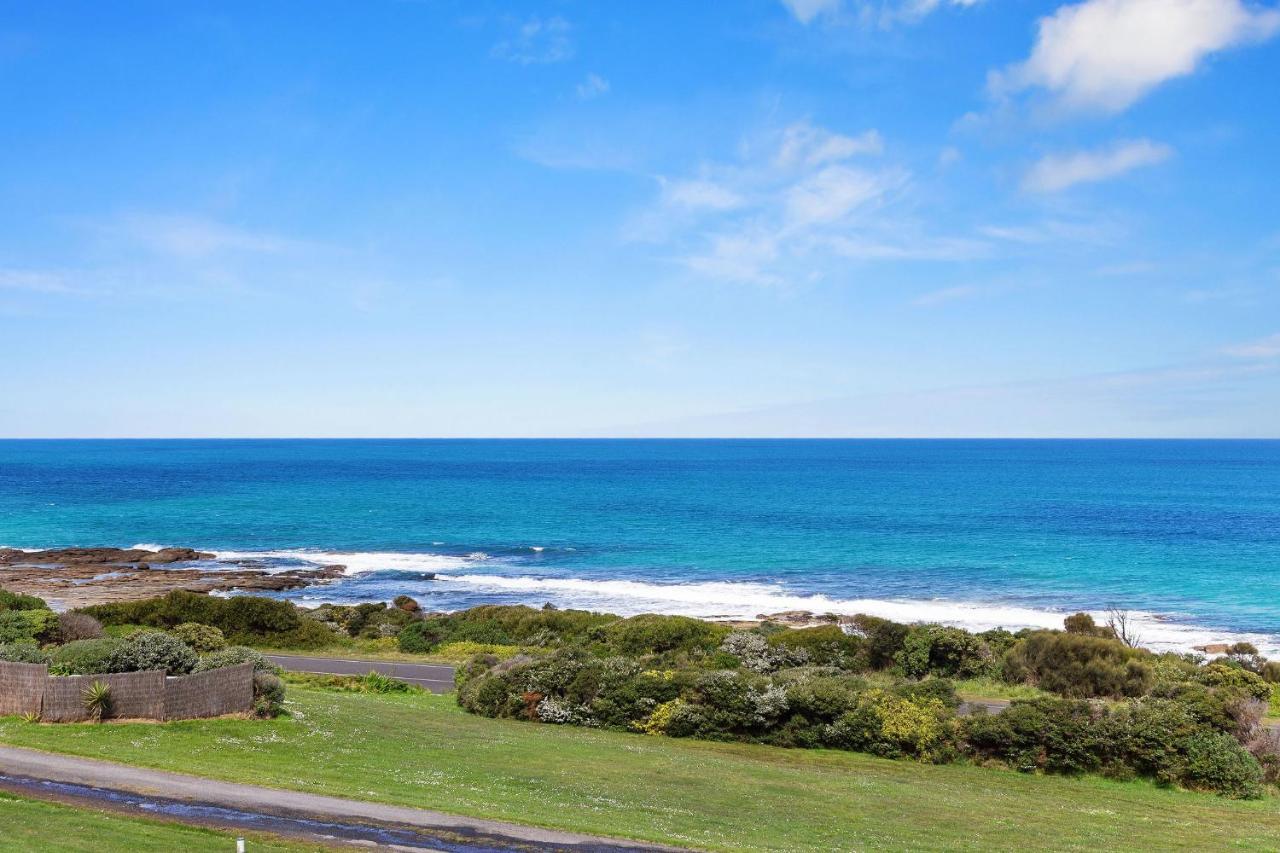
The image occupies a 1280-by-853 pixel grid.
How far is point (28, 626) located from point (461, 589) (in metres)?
33.4

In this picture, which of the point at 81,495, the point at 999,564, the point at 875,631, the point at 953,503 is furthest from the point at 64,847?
the point at 81,495

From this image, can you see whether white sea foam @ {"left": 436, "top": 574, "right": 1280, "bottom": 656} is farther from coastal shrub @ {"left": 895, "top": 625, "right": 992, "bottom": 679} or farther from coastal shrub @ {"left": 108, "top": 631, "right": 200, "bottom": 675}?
coastal shrub @ {"left": 108, "top": 631, "right": 200, "bottom": 675}

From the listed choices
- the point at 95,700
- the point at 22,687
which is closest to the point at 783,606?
the point at 95,700

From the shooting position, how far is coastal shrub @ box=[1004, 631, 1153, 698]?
33.8 m

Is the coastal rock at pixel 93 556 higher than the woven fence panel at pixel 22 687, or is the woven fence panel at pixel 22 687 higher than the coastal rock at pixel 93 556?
the woven fence panel at pixel 22 687

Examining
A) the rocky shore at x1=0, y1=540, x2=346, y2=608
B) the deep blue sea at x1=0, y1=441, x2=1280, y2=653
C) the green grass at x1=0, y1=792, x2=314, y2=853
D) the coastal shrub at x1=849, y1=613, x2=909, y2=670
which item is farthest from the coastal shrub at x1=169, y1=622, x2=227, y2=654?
the coastal shrub at x1=849, y1=613, x2=909, y2=670

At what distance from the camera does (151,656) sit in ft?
76.7

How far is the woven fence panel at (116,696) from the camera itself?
21.6 meters

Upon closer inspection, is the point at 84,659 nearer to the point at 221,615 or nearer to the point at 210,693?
the point at 210,693

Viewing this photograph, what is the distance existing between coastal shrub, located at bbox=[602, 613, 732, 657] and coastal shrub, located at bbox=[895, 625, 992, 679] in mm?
8149

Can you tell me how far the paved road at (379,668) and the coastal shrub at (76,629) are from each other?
729cm

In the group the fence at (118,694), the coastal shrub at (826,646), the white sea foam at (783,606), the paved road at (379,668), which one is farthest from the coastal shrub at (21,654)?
the white sea foam at (783,606)

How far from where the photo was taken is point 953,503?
396 feet

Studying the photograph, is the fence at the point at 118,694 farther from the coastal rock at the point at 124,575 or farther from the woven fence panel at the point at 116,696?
the coastal rock at the point at 124,575
